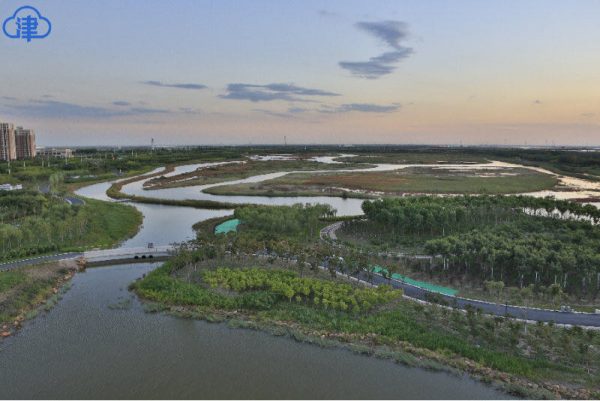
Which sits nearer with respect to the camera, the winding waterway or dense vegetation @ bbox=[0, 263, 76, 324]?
the winding waterway

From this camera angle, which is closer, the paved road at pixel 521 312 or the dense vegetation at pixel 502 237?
the paved road at pixel 521 312

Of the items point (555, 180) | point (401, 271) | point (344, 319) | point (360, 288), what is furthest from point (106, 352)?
point (555, 180)

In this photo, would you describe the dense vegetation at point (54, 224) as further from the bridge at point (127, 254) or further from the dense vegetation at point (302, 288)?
the dense vegetation at point (302, 288)

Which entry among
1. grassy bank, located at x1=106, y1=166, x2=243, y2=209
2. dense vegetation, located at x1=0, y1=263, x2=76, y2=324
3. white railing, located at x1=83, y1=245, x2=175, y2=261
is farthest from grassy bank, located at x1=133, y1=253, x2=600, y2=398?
grassy bank, located at x1=106, y1=166, x2=243, y2=209

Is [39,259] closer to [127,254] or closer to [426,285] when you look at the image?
[127,254]

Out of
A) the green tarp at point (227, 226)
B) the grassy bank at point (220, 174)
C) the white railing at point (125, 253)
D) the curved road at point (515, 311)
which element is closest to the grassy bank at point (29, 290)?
the white railing at point (125, 253)

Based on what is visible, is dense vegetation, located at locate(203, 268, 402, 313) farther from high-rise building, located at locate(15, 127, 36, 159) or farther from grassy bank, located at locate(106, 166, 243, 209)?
high-rise building, located at locate(15, 127, 36, 159)

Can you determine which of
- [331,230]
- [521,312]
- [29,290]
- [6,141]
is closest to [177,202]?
[331,230]

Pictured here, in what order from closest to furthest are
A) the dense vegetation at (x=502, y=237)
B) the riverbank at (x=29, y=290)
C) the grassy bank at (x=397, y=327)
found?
the grassy bank at (x=397, y=327)
the riverbank at (x=29, y=290)
the dense vegetation at (x=502, y=237)
